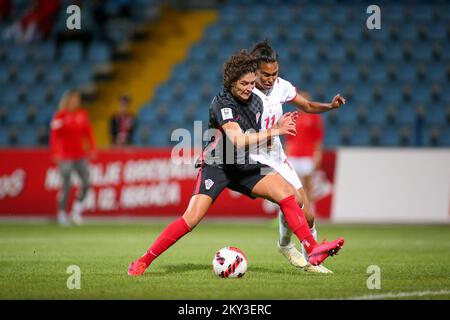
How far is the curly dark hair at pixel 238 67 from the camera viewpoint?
773 centimetres

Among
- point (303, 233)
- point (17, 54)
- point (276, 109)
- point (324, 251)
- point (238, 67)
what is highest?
point (17, 54)

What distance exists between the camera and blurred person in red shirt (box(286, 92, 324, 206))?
15680mm

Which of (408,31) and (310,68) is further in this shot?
(408,31)

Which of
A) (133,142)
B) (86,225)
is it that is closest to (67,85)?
(133,142)

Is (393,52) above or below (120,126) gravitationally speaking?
above

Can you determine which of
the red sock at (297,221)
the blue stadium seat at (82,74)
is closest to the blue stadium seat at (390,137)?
the blue stadium seat at (82,74)

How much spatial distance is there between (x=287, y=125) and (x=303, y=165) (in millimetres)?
8188

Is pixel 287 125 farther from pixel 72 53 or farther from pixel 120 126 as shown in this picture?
pixel 72 53

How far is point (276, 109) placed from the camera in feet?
27.4

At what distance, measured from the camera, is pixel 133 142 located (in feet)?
60.6

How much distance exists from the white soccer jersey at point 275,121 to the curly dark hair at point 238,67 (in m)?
0.44

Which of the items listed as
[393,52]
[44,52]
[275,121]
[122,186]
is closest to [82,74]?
[44,52]

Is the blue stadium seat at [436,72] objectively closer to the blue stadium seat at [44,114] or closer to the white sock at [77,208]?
the white sock at [77,208]
